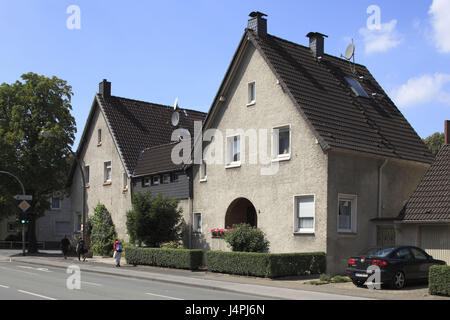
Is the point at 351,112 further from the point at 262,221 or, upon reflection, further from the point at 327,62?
the point at 262,221

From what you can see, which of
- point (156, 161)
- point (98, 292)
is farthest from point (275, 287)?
point (156, 161)

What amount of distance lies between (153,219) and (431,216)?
13597mm

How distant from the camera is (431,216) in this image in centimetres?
2095

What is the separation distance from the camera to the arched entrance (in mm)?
26609

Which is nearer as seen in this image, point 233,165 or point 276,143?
point 276,143

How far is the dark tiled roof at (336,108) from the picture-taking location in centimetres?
2316

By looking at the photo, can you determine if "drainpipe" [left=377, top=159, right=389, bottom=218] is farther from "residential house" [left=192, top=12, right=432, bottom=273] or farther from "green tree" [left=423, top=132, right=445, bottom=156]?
"green tree" [left=423, top=132, right=445, bottom=156]

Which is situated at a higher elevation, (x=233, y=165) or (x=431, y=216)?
(x=233, y=165)

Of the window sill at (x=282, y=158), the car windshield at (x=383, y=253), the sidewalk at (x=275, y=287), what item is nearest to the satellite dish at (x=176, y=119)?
the window sill at (x=282, y=158)

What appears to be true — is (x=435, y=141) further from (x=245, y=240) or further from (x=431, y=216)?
(x=245, y=240)

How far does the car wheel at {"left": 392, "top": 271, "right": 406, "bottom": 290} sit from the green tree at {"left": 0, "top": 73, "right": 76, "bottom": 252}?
29.3m

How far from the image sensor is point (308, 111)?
23.1 meters

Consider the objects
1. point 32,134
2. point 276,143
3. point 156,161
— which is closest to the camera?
point 276,143
